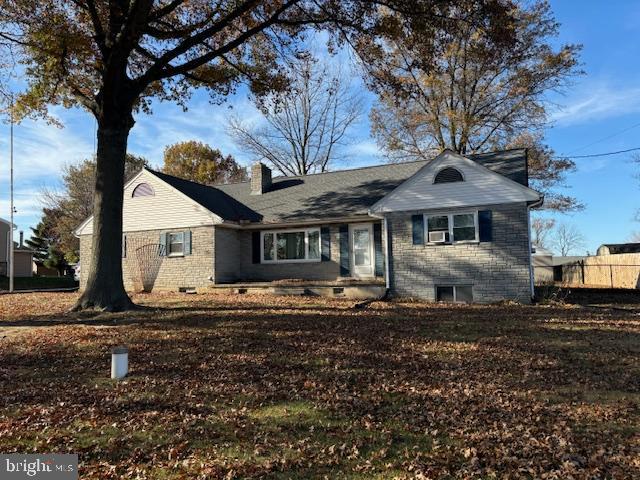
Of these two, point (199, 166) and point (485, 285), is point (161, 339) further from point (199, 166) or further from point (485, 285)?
point (199, 166)

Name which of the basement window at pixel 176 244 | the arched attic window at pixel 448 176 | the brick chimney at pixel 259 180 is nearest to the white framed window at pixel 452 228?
the arched attic window at pixel 448 176

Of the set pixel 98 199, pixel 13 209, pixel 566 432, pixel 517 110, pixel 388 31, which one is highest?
pixel 517 110

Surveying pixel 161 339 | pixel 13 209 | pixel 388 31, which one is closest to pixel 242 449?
pixel 161 339

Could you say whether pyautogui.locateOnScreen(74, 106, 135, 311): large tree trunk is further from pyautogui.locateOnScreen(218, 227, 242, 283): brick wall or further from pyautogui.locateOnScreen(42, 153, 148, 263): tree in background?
pyautogui.locateOnScreen(42, 153, 148, 263): tree in background

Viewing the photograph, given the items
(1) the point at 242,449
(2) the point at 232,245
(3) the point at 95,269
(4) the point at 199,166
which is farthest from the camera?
(4) the point at 199,166

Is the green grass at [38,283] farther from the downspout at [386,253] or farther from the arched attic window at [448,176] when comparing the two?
the arched attic window at [448,176]

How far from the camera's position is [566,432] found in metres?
4.32

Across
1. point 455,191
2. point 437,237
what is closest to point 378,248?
point 437,237

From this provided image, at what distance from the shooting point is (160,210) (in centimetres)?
2055

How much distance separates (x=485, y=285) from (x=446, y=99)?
15993 mm

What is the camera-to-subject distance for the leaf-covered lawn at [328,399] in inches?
150

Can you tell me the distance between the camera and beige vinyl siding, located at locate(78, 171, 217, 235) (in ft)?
64.4

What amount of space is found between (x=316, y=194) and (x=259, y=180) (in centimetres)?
324

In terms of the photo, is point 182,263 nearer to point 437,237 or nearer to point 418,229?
point 418,229
